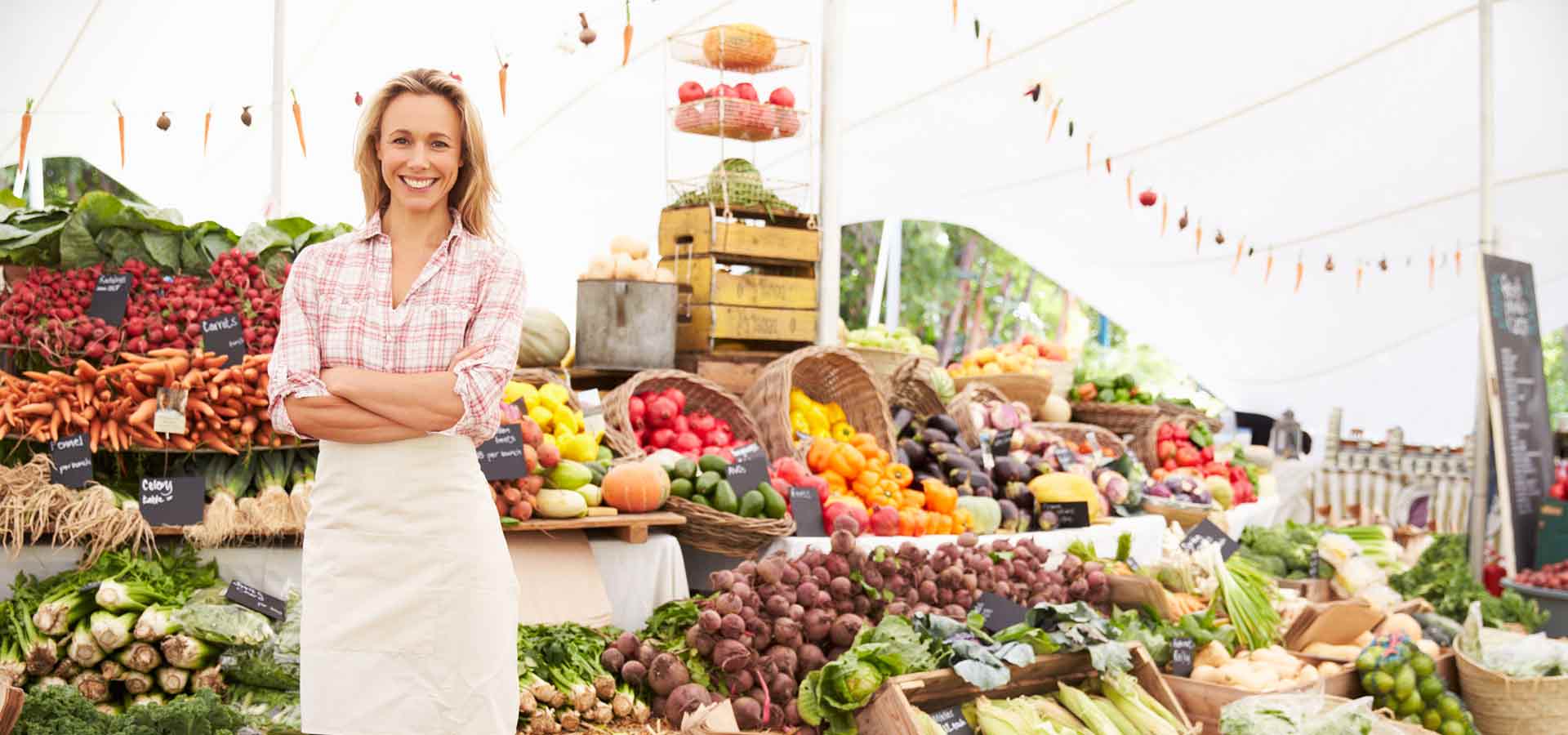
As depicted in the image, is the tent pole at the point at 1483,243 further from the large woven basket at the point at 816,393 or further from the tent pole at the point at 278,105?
the tent pole at the point at 278,105

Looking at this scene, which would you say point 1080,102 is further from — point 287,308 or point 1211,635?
point 287,308

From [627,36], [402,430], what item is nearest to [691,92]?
[627,36]

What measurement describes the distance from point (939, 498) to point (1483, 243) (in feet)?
11.4

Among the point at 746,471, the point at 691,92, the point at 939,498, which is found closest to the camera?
the point at 746,471

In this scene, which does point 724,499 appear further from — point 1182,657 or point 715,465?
point 1182,657

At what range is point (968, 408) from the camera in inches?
218

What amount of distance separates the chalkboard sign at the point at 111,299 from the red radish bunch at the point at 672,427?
1.54 metres

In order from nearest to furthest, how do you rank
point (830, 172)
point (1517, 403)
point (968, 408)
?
point (968, 408)
point (830, 172)
point (1517, 403)

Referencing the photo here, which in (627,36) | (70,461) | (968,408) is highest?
(627,36)

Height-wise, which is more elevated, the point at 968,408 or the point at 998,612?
the point at 968,408

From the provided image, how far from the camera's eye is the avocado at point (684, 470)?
388 cm

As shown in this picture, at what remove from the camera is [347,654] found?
1.97 m

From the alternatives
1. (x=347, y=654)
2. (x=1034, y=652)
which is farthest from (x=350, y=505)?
(x=1034, y=652)

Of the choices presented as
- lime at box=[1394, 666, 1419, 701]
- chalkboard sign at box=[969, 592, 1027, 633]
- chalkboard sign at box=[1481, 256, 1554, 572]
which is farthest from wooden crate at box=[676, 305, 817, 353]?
chalkboard sign at box=[1481, 256, 1554, 572]
